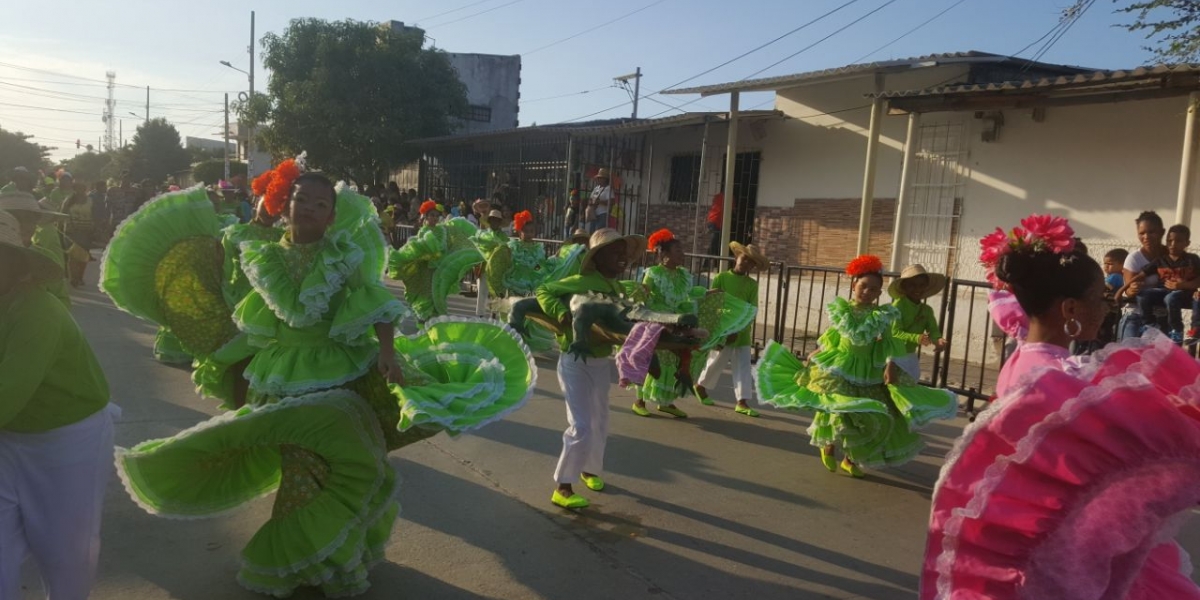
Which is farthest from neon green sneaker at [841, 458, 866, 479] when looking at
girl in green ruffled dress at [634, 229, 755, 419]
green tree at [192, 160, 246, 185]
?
green tree at [192, 160, 246, 185]

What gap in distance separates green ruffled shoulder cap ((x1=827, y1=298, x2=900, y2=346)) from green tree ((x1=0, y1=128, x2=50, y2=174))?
55796 millimetres

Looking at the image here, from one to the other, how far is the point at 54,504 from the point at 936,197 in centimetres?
1223

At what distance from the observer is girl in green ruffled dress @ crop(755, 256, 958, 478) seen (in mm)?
6297

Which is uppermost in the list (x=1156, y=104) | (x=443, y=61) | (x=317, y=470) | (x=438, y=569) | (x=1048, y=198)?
(x=443, y=61)

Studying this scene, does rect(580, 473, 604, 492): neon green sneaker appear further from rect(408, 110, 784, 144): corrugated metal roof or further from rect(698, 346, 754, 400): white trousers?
rect(408, 110, 784, 144): corrugated metal roof

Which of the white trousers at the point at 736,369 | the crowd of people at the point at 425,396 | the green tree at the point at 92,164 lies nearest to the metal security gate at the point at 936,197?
the white trousers at the point at 736,369

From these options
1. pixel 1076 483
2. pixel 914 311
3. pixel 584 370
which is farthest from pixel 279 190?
pixel 914 311

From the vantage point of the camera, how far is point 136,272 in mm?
4281

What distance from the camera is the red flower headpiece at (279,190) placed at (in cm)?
416

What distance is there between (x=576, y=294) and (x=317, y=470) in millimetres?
1934

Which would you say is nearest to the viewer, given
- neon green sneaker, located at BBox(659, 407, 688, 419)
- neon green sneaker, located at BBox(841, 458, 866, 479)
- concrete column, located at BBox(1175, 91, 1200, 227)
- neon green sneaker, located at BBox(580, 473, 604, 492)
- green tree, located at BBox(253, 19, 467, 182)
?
neon green sneaker, located at BBox(580, 473, 604, 492)

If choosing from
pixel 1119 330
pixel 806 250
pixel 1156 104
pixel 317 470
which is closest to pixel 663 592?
pixel 317 470

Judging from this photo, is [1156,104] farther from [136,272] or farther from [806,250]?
[136,272]

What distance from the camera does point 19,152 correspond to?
5247cm
